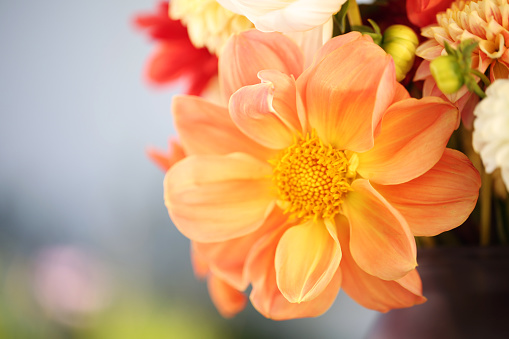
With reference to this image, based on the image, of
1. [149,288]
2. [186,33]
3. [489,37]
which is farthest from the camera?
[149,288]

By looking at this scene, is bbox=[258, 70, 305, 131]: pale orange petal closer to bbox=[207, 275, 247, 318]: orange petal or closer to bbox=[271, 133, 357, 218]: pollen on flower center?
bbox=[271, 133, 357, 218]: pollen on flower center

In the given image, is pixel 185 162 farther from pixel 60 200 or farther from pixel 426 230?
pixel 60 200

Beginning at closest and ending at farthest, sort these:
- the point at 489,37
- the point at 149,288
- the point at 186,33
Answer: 1. the point at 489,37
2. the point at 186,33
3. the point at 149,288

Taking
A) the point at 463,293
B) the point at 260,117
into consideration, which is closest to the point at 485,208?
the point at 463,293

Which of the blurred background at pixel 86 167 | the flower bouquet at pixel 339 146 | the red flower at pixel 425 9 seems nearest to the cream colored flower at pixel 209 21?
the flower bouquet at pixel 339 146

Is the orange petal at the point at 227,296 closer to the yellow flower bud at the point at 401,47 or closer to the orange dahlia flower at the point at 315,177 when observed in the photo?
the orange dahlia flower at the point at 315,177

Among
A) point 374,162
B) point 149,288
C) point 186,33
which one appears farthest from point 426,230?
point 149,288
